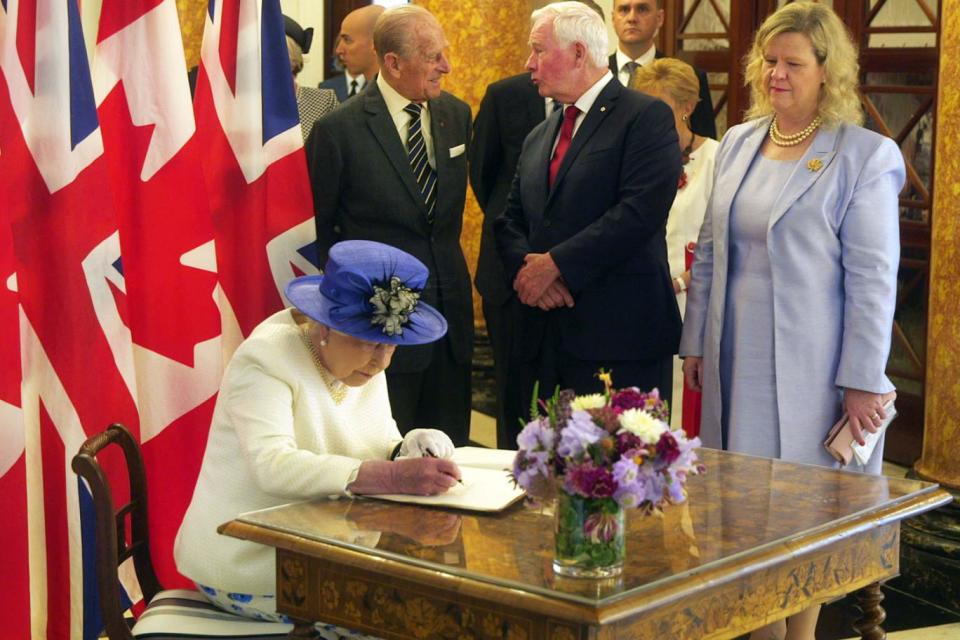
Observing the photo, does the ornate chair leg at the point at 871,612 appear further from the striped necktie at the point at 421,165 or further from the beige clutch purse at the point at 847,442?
the striped necktie at the point at 421,165

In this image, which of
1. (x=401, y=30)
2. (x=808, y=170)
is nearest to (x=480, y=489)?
(x=808, y=170)

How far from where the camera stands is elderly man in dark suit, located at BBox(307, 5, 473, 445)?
4.60 metres

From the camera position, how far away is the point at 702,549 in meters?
2.38

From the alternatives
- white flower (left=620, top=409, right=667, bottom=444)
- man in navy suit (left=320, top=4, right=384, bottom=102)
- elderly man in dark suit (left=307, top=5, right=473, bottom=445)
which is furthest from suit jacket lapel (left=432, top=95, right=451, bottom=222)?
white flower (left=620, top=409, right=667, bottom=444)

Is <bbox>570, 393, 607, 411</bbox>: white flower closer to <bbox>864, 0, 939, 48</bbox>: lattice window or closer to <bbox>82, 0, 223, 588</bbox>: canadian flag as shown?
<bbox>82, 0, 223, 588</bbox>: canadian flag

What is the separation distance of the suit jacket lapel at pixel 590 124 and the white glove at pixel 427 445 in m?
1.53

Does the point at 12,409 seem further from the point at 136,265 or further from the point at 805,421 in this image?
the point at 805,421

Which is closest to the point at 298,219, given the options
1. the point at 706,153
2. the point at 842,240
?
the point at 842,240

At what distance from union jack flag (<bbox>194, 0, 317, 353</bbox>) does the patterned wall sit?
78.3 inches

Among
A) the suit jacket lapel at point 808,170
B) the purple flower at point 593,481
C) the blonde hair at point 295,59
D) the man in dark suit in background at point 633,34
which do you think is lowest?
the purple flower at point 593,481

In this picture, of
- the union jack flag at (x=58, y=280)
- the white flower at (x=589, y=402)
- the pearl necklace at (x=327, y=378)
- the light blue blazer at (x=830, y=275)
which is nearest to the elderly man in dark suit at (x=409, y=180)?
the union jack flag at (x=58, y=280)

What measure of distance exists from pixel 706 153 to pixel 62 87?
2.60m

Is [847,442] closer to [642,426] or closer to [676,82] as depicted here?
[642,426]

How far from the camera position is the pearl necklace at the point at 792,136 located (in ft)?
12.2
